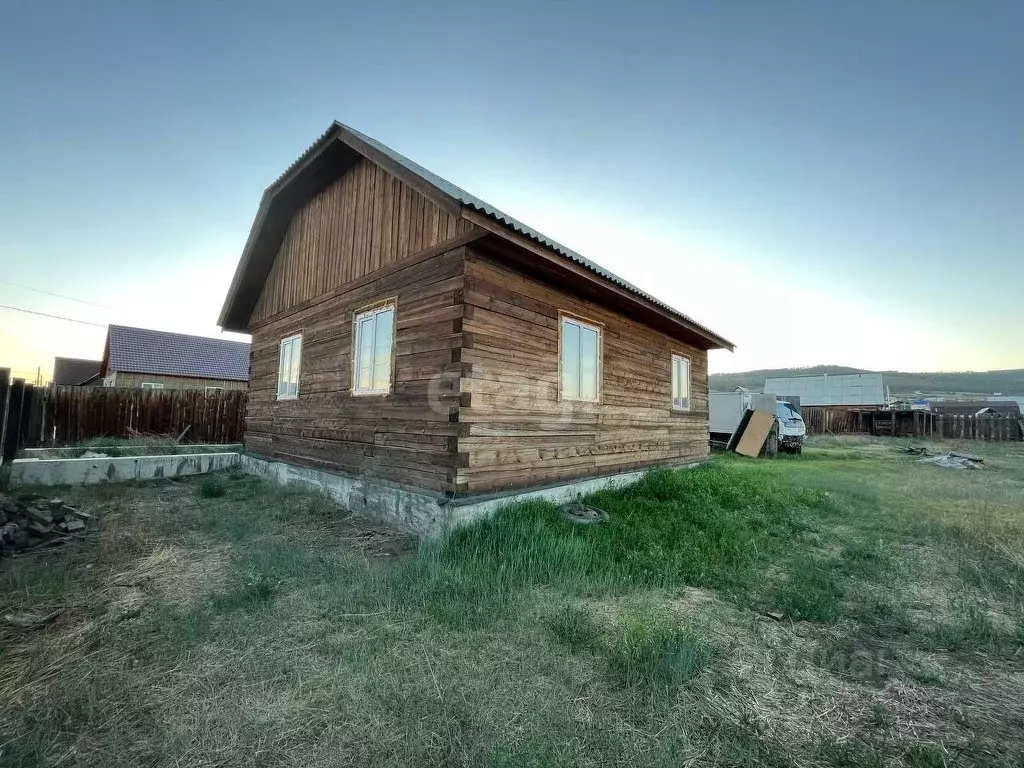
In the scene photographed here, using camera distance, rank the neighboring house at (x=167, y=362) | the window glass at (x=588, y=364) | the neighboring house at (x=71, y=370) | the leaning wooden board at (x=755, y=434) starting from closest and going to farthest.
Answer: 1. the window glass at (x=588, y=364)
2. the leaning wooden board at (x=755, y=434)
3. the neighboring house at (x=167, y=362)
4. the neighboring house at (x=71, y=370)

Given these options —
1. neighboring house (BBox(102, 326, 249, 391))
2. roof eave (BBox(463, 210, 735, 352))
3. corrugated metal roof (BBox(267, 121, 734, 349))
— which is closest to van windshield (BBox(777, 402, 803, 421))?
roof eave (BBox(463, 210, 735, 352))

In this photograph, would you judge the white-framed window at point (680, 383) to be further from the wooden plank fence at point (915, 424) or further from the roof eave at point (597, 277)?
the wooden plank fence at point (915, 424)

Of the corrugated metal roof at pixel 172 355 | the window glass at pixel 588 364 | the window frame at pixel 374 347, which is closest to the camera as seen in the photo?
the window frame at pixel 374 347

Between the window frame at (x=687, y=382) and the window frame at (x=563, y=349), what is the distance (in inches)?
141

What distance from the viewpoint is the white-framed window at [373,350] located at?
24.5 ft

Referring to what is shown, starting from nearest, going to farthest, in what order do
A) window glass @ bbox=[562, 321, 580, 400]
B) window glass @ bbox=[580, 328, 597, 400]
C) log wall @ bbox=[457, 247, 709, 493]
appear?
log wall @ bbox=[457, 247, 709, 493], window glass @ bbox=[562, 321, 580, 400], window glass @ bbox=[580, 328, 597, 400]

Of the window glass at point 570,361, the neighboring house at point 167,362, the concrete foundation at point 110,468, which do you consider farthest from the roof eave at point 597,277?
the neighboring house at point 167,362

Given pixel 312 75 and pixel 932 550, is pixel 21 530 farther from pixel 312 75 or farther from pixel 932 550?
pixel 932 550

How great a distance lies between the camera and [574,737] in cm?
240

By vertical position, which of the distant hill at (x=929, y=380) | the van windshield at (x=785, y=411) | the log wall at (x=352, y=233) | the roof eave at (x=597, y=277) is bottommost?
the van windshield at (x=785, y=411)

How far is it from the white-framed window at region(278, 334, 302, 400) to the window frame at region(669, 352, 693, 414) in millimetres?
9245

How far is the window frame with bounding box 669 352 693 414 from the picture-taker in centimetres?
1153

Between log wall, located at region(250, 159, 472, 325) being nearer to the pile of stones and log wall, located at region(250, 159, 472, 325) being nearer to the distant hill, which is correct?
the pile of stones

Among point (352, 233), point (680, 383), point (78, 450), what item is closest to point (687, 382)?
point (680, 383)
